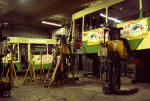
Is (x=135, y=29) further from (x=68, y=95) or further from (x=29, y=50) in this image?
(x=29, y=50)

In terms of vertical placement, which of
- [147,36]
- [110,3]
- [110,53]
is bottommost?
[110,53]

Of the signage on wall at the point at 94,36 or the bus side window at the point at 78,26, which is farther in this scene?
the bus side window at the point at 78,26

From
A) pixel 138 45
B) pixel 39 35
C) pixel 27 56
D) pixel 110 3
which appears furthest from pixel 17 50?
pixel 39 35

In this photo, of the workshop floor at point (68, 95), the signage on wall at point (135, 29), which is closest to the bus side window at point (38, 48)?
the workshop floor at point (68, 95)

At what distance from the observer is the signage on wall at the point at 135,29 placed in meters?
5.19

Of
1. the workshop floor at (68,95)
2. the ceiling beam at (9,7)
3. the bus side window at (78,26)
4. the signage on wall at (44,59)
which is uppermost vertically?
the ceiling beam at (9,7)

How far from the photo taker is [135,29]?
551 centimetres

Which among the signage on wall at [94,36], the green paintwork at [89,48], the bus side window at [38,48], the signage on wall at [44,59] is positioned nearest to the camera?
the signage on wall at [94,36]

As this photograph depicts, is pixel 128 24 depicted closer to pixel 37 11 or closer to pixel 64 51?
pixel 64 51

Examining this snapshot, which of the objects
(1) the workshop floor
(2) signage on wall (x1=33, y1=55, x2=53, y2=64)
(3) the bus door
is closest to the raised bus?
(1) the workshop floor

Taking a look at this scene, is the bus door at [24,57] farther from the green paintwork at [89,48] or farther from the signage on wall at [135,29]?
the signage on wall at [135,29]

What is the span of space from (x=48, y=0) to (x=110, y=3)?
6.59m

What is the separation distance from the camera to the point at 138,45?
5406mm

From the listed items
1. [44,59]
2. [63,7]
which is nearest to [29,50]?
[44,59]
